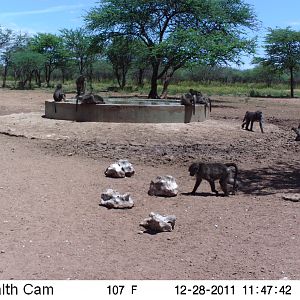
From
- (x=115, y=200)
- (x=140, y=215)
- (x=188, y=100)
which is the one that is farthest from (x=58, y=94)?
(x=140, y=215)

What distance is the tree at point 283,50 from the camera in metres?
45.5

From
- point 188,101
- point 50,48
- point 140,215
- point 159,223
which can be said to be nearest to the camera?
point 159,223

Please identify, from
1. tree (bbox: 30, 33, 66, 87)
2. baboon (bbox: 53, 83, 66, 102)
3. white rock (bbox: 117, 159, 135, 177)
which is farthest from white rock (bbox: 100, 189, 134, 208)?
tree (bbox: 30, 33, 66, 87)

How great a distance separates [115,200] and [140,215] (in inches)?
20.1

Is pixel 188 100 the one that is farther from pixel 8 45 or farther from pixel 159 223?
pixel 8 45

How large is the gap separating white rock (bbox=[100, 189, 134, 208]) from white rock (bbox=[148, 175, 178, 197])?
78cm

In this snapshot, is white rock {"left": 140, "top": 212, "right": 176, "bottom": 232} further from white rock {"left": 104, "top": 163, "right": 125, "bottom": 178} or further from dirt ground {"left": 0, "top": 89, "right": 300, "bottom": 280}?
white rock {"left": 104, "top": 163, "right": 125, "bottom": 178}

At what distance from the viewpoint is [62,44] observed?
5600 cm

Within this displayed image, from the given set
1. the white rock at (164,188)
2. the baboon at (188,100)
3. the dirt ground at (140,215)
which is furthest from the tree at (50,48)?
the white rock at (164,188)

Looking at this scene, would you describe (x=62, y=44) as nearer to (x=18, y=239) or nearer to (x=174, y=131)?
(x=174, y=131)

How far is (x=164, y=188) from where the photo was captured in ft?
26.3

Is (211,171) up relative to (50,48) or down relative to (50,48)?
down

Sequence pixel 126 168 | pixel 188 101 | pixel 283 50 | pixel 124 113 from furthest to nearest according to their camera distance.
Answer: pixel 283 50
pixel 188 101
pixel 124 113
pixel 126 168

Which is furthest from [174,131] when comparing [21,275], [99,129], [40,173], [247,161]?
[21,275]
